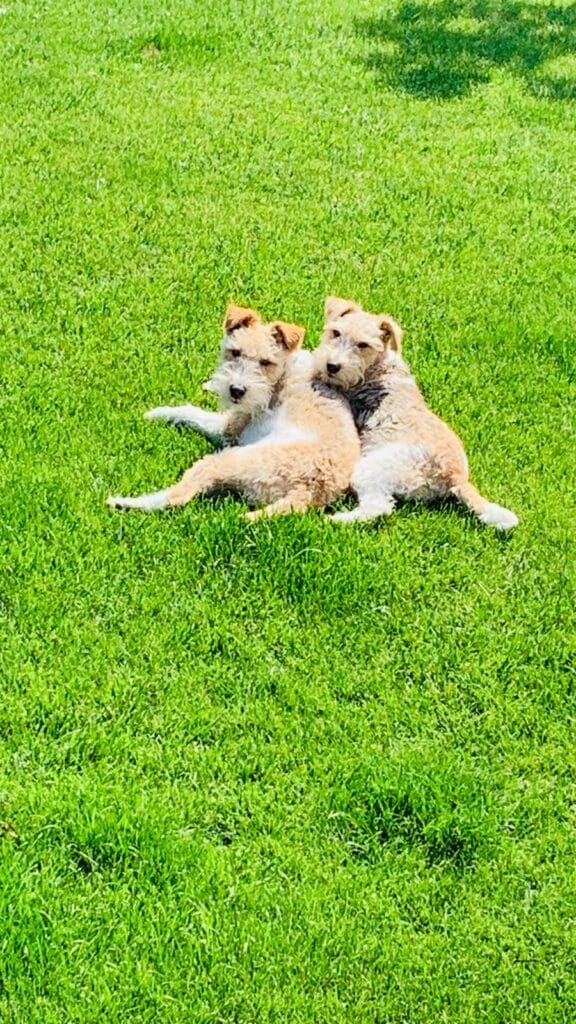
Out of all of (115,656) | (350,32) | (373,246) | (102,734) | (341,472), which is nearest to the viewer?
(102,734)

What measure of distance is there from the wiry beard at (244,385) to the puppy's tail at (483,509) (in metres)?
0.96

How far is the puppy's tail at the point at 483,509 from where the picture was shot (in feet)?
17.1

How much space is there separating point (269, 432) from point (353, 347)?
56cm

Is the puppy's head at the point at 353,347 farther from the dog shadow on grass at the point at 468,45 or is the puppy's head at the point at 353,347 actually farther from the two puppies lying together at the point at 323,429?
the dog shadow on grass at the point at 468,45

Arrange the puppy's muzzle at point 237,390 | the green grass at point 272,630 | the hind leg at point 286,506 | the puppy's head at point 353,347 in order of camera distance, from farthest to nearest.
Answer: the puppy's head at point 353,347, the puppy's muzzle at point 237,390, the hind leg at point 286,506, the green grass at point 272,630

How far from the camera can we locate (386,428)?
5.36 m

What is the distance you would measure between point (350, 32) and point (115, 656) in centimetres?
804

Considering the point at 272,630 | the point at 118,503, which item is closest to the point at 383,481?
the point at 272,630

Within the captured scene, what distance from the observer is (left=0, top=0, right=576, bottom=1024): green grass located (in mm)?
3605

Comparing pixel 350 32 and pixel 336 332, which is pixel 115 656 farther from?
pixel 350 32

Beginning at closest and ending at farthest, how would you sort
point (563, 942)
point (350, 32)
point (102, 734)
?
point (563, 942)
point (102, 734)
point (350, 32)

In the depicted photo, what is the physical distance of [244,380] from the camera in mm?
5336

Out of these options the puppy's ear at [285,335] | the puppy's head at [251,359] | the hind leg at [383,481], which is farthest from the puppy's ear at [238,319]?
the hind leg at [383,481]

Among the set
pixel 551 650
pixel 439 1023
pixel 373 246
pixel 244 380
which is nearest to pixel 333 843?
pixel 439 1023
